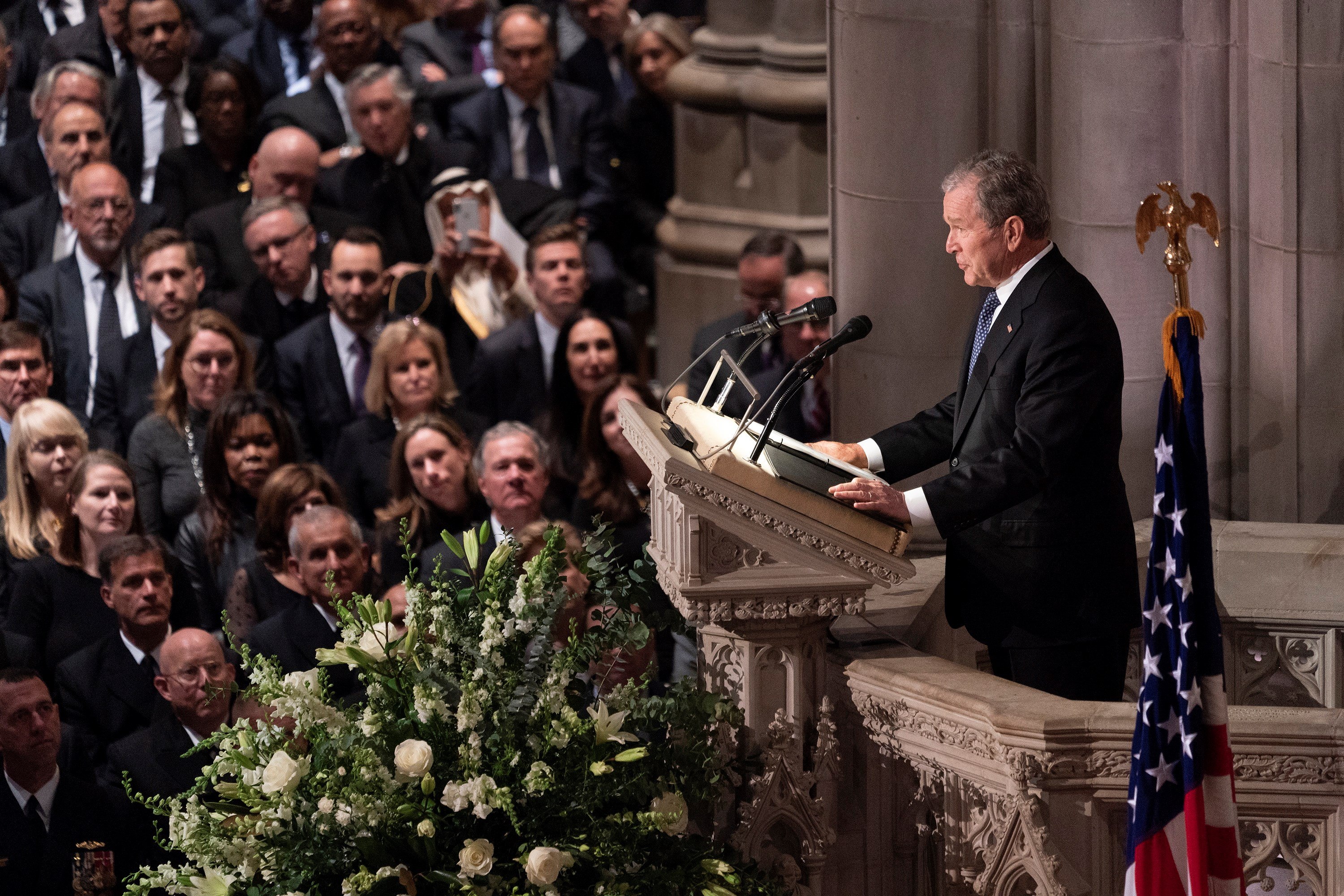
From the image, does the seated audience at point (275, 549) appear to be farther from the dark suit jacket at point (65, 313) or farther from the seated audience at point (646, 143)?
the seated audience at point (646, 143)

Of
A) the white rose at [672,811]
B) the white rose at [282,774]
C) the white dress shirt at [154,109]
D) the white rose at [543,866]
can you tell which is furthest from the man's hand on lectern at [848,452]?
the white dress shirt at [154,109]

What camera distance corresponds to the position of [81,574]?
6.88 meters

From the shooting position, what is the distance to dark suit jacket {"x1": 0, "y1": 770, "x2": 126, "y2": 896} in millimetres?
6035

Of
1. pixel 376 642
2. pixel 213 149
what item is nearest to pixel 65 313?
pixel 213 149

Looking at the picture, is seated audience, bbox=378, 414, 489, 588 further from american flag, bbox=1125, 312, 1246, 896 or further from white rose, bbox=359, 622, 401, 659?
american flag, bbox=1125, 312, 1246, 896

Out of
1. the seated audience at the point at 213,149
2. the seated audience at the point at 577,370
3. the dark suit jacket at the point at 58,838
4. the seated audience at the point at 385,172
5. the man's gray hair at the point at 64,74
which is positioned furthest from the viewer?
the seated audience at the point at 385,172

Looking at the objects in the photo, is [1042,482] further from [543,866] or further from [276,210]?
[276,210]

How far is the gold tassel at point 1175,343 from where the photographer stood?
149 inches

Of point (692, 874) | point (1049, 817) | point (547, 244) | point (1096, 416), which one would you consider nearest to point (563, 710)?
point (692, 874)

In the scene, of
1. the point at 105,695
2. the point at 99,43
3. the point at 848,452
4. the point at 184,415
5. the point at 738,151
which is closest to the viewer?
the point at 848,452

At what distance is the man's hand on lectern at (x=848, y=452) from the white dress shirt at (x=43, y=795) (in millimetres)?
2888

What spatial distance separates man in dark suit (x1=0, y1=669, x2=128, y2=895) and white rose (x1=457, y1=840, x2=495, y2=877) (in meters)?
2.63

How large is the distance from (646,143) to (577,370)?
3126 mm

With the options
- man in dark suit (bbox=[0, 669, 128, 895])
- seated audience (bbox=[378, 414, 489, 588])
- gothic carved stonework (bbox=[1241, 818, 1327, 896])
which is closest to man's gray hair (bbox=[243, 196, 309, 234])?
seated audience (bbox=[378, 414, 489, 588])
